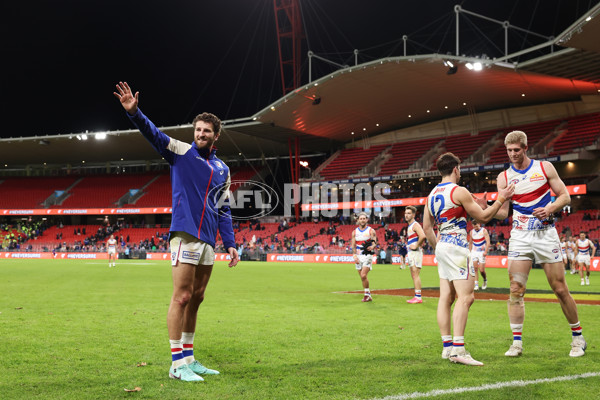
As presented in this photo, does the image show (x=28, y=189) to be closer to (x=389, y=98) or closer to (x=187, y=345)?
(x=389, y=98)

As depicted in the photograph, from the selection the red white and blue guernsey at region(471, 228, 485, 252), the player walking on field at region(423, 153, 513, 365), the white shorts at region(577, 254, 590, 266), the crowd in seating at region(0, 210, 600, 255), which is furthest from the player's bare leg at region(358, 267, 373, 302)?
the crowd in seating at region(0, 210, 600, 255)

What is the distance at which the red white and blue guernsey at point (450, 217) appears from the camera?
6.17 metres

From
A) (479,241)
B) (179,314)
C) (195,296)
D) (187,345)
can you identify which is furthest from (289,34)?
(179,314)

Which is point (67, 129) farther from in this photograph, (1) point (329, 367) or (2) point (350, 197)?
(1) point (329, 367)

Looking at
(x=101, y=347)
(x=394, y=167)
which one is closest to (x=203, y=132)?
(x=101, y=347)

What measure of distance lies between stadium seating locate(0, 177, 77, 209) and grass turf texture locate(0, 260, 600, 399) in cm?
6156

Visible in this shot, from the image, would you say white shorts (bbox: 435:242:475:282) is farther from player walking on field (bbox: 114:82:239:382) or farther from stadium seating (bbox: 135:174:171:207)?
stadium seating (bbox: 135:174:171:207)

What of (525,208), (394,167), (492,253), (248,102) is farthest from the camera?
(248,102)

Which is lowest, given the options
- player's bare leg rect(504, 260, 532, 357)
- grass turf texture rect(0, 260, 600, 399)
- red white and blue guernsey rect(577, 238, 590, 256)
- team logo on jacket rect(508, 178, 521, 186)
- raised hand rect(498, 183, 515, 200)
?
grass turf texture rect(0, 260, 600, 399)

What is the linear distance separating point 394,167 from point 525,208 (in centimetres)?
4541

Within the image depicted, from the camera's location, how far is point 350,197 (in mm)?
54094

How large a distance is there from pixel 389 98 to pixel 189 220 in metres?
42.7

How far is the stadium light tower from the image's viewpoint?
193 ft

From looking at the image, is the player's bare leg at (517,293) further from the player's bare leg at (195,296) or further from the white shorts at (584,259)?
the white shorts at (584,259)
